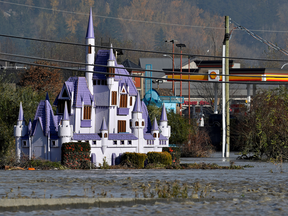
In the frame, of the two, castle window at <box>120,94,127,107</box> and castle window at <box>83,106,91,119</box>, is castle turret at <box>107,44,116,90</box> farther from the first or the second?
castle window at <box>83,106,91,119</box>

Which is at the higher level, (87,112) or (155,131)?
(87,112)

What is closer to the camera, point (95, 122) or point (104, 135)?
point (104, 135)

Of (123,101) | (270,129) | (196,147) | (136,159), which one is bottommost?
(136,159)

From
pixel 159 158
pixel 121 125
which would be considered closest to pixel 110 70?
pixel 121 125

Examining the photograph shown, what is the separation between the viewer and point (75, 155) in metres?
35.2

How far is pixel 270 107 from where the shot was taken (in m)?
40.8

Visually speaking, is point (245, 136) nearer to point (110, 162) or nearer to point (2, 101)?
point (110, 162)

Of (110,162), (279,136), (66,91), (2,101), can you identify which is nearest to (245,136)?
(279,136)

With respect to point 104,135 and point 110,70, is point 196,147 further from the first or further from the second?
point 104,135

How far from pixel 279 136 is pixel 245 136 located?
9.97ft

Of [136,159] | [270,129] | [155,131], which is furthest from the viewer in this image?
[270,129]

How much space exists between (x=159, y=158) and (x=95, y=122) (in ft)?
19.7

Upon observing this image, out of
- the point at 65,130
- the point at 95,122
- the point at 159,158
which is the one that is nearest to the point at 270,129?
the point at 159,158

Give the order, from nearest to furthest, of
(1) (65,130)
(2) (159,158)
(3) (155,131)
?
(1) (65,130) < (2) (159,158) < (3) (155,131)
